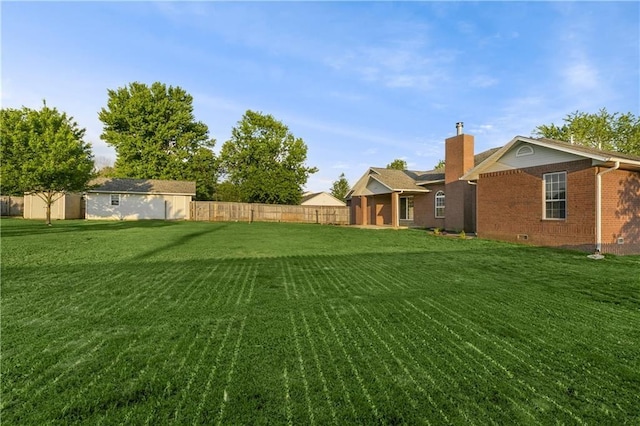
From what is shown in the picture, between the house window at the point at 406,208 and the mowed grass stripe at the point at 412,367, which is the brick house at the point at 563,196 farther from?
the mowed grass stripe at the point at 412,367

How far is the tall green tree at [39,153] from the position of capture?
18562mm

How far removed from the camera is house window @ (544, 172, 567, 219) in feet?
37.7

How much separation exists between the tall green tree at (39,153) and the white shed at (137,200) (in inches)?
317

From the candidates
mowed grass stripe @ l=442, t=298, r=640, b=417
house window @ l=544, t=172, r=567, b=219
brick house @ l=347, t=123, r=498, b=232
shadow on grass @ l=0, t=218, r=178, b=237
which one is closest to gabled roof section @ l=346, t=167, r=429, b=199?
brick house @ l=347, t=123, r=498, b=232

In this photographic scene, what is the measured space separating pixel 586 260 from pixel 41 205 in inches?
1405

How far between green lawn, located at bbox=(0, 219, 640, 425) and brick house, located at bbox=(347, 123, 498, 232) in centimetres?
1140

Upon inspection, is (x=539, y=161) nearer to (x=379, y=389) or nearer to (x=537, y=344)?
(x=537, y=344)

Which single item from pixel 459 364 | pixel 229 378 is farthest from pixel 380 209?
pixel 229 378

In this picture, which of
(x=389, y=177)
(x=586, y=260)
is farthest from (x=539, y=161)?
(x=389, y=177)

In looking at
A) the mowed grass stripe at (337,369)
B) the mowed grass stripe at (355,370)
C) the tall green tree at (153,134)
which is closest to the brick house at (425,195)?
the mowed grass stripe at (355,370)

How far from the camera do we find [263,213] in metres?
33.0

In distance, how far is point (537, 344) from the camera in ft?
11.3

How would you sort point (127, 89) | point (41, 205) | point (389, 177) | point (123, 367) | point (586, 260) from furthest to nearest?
point (127, 89) < point (41, 205) < point (389, 177) < point (586, 260) < point (123, 367)

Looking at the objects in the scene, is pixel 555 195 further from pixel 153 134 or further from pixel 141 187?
pixel 153 134
